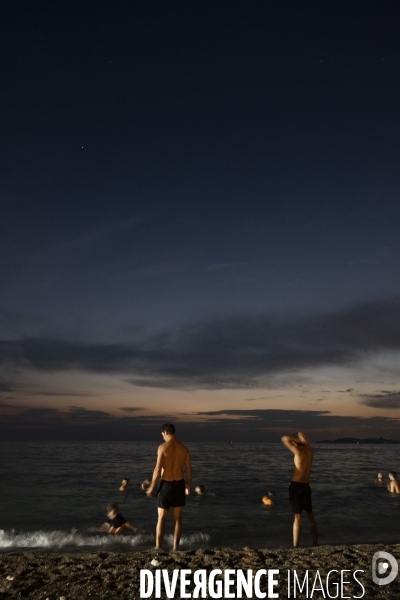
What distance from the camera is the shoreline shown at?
5.05 meters

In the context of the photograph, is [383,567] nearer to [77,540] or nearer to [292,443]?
[292,443]

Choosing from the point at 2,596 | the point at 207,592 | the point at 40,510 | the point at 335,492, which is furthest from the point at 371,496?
the point at 2,596

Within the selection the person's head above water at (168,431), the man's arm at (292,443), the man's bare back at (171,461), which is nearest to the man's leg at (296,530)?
the man's arm at (292,443)

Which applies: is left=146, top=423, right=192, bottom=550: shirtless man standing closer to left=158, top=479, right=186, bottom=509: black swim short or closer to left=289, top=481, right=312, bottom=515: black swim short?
left=158, top=479, right=186, bottom=509: black swim short

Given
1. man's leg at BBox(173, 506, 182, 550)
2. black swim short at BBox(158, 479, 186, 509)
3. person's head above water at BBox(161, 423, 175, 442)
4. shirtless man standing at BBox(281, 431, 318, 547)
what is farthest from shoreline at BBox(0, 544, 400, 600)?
person's head above water at BBox(161, 423, 175, 442)

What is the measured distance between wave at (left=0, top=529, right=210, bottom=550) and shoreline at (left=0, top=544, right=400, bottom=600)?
7.95 feet

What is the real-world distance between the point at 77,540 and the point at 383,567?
21.8 feet

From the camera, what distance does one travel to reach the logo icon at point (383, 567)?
18.3 feet

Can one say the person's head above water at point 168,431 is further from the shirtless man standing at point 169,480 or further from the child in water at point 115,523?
the child in water at point 115,523

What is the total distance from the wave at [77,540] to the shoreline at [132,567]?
7.95 feet

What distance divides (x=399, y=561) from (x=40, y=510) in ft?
36.1

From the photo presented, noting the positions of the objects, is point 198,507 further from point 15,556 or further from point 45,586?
point 45,586

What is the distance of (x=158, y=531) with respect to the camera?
7086 mm

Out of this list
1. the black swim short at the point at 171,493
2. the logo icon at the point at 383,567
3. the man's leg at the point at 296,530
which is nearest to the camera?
the logo icon at the point at 383,567
